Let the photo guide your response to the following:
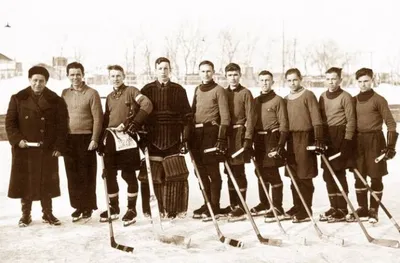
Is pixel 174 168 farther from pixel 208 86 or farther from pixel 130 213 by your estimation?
pixel 208 86

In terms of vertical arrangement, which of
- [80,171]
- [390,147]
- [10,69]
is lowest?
[80,171]

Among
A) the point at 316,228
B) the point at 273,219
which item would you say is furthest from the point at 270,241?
the point at 273,219

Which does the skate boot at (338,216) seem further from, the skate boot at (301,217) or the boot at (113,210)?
the boot at (113,210)

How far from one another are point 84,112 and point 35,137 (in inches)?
23.2

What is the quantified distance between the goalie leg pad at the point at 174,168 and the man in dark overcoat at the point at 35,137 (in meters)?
1.15

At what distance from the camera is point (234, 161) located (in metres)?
5.61

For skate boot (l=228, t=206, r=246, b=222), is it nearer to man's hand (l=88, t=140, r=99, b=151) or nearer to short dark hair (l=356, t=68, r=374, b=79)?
man's hand (l=88, t=140, r=99, b=151)

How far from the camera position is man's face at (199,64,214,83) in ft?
18.1

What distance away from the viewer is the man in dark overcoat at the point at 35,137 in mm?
5285

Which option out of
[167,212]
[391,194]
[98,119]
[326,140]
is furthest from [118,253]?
[391,194]

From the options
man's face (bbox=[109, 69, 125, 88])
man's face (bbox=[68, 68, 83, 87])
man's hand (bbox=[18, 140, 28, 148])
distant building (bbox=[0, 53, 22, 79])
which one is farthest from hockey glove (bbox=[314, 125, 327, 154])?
distant building (bbox=[0, 53, 22, 79])

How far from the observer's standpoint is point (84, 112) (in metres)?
5.42

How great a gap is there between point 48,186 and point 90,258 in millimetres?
1507

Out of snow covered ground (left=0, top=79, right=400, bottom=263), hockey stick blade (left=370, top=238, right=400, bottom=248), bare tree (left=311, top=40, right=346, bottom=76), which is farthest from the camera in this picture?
bare tree (left=311, top=40, right=346, bottom=76)
